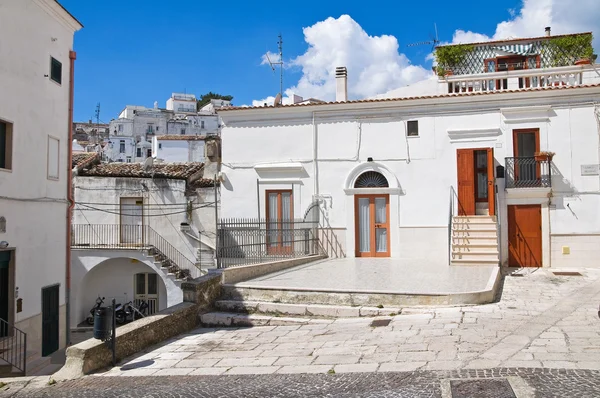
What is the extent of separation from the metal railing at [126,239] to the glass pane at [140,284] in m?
1.55

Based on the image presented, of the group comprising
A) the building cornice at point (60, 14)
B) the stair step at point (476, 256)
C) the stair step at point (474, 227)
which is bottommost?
the stair step at point (476, 256)

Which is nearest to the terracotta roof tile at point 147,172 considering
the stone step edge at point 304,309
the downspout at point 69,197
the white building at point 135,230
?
the white building at point 135,230

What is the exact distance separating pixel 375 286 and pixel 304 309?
5.71 ft

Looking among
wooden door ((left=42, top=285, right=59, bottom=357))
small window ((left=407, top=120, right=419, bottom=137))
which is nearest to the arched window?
small window ((left=407, top=120, right=419, bottom=137))

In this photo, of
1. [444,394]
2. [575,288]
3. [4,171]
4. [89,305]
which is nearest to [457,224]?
[575,288]

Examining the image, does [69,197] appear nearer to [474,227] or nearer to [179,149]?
[474,227]

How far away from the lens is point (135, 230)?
22656 mm

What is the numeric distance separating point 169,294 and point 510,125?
1456 cm

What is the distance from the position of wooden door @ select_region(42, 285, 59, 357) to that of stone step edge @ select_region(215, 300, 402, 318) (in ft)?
16.6

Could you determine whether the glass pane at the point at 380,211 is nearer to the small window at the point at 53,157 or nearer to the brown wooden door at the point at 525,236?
the brown wooden door at the point at 525,236

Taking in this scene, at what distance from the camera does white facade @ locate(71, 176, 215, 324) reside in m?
22.0

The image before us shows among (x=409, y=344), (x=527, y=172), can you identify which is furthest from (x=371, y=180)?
(x=409, y=344)

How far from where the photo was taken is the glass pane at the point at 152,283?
23.0 meters

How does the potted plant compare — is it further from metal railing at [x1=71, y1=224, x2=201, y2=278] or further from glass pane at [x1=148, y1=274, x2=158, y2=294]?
glass pane at [x1=148, y1=274, x2=158, y2=294]
